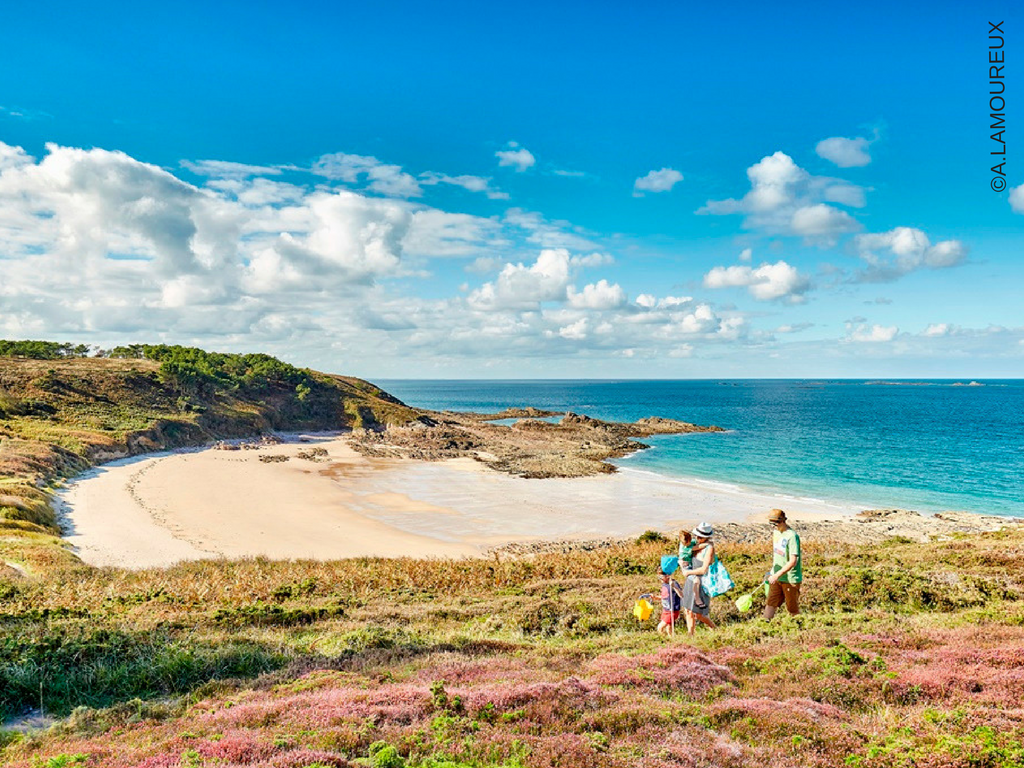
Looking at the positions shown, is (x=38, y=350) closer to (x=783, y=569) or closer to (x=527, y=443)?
(x=527, y=443)

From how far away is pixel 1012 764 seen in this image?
6.00 meters

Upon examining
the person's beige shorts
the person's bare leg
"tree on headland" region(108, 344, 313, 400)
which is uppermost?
"tree on headland" region(108, 344, 313, 400)

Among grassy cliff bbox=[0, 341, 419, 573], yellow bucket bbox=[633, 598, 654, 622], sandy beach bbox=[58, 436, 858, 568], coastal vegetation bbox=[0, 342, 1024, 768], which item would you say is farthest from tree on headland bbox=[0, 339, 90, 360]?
yellow bucket bbox=[633, 598, 654, 622]

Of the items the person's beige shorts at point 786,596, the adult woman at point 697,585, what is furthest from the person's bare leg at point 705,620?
the person's beige shorts at point 786,596

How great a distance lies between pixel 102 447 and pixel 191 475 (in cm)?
1202

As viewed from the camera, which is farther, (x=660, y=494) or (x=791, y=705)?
(x=660, y=494)

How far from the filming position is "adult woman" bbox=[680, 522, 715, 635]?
460 inches

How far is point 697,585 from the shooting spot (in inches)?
472

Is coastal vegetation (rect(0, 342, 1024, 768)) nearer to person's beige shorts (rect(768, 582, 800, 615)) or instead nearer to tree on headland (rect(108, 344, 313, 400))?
person's beige shorts (rect(768, 582, 800, 615))

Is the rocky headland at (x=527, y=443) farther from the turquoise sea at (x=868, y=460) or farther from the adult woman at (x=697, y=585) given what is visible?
the adult woman at (x=697, y=585)

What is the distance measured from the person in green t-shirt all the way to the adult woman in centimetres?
131

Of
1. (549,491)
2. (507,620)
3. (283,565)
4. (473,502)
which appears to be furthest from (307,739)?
(549,491)

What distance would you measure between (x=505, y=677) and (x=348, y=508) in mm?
30692

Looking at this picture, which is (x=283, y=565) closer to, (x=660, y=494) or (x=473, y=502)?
(x=473, y=502)
